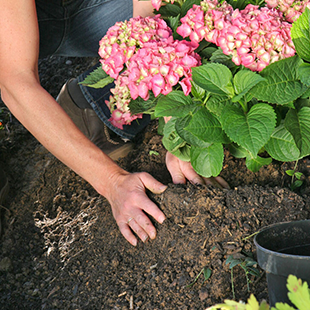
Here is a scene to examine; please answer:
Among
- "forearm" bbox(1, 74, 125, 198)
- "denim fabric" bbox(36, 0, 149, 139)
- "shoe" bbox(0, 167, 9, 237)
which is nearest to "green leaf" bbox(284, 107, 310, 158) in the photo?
"forearm" bbox(1, 74, 125, 198)

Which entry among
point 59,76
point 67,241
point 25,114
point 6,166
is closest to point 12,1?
point 25,114

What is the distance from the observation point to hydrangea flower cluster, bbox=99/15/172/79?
139cm

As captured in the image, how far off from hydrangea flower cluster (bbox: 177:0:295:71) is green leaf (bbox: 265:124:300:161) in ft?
1.04

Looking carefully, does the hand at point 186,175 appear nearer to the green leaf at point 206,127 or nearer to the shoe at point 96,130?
the green leaf at point 206,127

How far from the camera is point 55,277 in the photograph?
74.1 inches

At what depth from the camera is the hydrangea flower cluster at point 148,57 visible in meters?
1.32

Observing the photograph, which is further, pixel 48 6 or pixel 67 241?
pixel 48 6

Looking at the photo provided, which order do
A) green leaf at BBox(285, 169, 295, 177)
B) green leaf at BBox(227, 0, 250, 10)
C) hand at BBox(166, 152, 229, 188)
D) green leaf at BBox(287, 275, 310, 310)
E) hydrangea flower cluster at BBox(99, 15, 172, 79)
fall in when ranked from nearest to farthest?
green leaf at BBox(287, 275, 310, 310) < hydrangea flower cluster at BBox(99, 15, 172, 79) < green leaf at BBox(227, 0, 250, 10) < green leaf at BBox(285, 169, 295, 177) < hand at BBox(166, 152, 229, 188)

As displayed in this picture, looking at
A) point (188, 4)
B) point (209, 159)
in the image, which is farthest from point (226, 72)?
point (188, 4)

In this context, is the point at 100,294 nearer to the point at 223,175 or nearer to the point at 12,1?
the point at 223,175

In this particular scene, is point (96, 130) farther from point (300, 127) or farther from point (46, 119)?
point (300, 127)

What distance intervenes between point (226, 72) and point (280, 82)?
19 cm

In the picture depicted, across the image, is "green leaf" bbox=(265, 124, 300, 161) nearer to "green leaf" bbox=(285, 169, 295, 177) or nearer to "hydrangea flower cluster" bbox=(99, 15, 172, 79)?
"green leaf" bbox=(285, 169, 295, 177)

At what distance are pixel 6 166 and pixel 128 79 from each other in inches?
71.3
